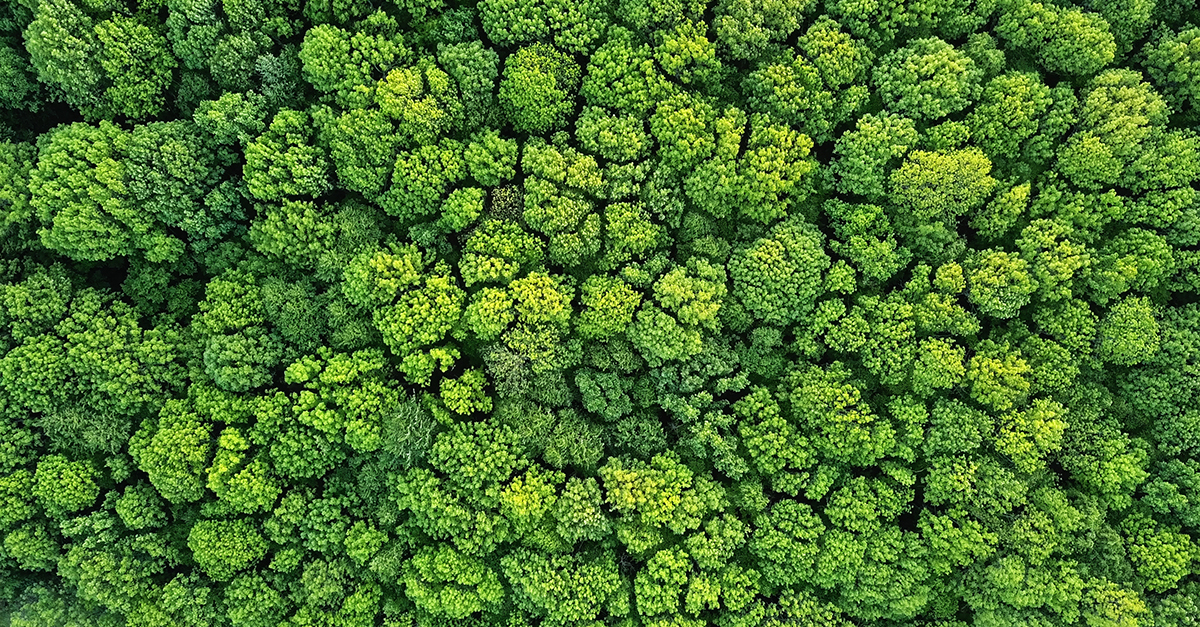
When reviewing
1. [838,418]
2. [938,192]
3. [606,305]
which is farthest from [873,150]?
[606,305]

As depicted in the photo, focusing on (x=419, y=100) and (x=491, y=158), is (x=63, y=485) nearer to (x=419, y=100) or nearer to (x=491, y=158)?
(x=419, y=100)

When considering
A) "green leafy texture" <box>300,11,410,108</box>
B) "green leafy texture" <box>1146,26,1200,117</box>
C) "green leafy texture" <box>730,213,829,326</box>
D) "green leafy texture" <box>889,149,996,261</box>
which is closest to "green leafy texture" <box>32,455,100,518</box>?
"green leafy texture" <box>300,11,410,108</box>

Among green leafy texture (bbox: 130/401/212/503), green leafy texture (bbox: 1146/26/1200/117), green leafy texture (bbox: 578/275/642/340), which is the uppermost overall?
green leafy texture (bbox: 1146/26/1200/117)

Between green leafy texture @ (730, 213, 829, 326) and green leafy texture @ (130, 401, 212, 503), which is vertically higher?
green leafy texture @ (730, 213, 829, 326)

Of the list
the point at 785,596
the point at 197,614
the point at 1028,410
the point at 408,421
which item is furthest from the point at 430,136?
the point at 1028,410

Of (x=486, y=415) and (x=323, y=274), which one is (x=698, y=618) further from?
(x=323, y=274)

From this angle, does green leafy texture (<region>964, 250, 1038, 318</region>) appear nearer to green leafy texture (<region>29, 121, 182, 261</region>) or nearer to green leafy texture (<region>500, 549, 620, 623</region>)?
green leafy texture (<region>500, 549, 620, 623</region>)
